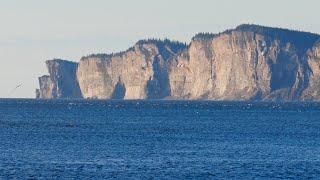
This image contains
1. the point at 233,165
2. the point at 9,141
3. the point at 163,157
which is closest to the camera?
the point at 233,165

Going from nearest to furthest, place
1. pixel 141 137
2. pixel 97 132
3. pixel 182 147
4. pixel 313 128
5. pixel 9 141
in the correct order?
pixel 182 147
pixel 9 141
pixel 141 137
pixel 97 132
pixel 313 128

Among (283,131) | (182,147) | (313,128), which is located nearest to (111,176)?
(182,147)

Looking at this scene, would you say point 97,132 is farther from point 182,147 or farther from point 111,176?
point 111,176

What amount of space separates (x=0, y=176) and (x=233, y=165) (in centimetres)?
2057

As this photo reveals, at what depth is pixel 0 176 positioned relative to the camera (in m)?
76.2

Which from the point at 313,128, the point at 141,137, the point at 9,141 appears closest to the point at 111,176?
the point at 9,141

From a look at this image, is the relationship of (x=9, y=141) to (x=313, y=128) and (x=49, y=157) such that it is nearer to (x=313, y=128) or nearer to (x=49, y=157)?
(x=49, y=157)

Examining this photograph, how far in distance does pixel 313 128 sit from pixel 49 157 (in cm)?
7186

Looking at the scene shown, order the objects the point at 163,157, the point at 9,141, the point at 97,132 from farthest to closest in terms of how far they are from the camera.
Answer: the point at 97,132
the point at 9,141
the point at 163,157

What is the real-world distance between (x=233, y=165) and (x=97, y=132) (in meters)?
51.8

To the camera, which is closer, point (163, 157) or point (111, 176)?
point (111, 176)

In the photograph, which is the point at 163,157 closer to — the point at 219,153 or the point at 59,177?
the point at 219,153

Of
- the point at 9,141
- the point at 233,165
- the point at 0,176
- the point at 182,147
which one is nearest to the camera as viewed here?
the point at 0,176

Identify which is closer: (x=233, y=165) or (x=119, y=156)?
A: (x=233, y=165)
